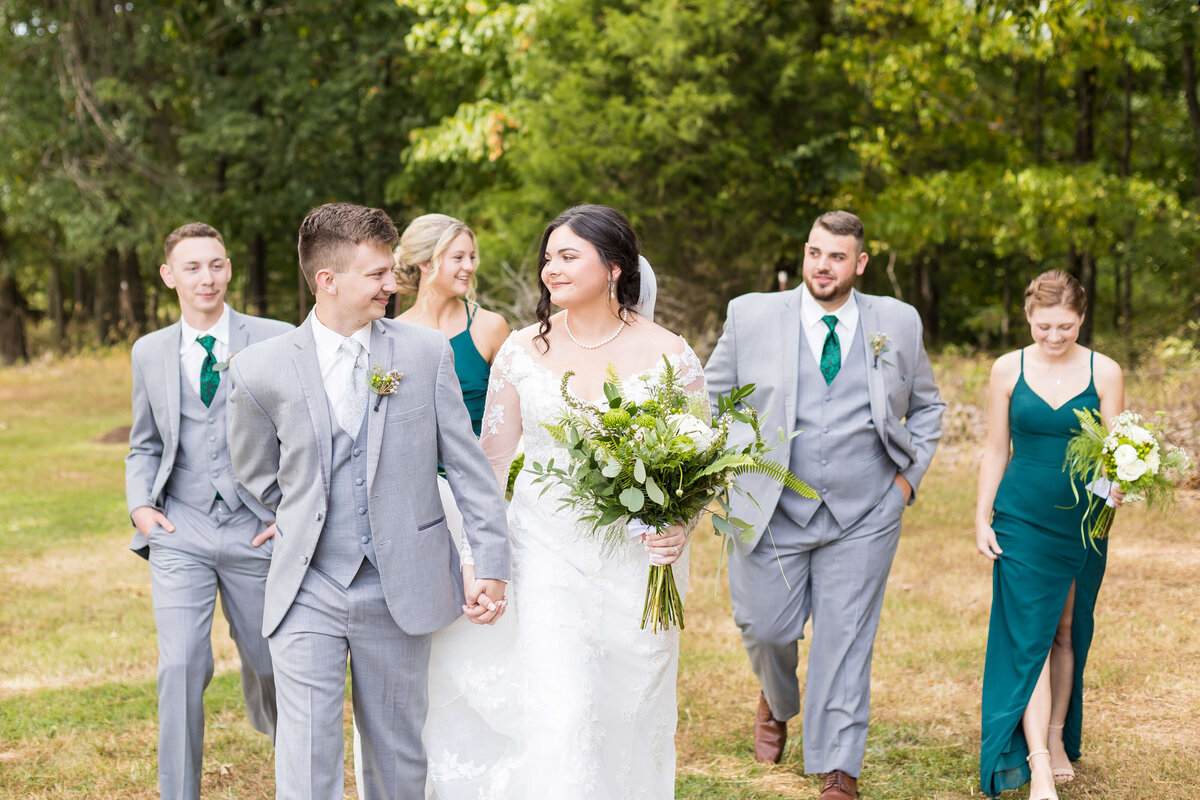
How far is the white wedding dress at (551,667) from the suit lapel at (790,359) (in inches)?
36.0

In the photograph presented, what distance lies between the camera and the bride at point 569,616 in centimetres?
423

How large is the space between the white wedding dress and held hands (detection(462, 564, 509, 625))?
31cm

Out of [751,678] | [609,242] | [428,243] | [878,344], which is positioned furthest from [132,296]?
[609,242]

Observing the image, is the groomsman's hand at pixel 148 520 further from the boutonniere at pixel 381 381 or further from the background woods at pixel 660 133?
the background woods at pixel 660 133

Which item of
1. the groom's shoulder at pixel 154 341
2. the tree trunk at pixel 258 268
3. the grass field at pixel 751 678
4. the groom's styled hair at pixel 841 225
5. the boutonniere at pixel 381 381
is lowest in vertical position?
the grass field at pixel 751 678

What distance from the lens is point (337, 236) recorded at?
383cm

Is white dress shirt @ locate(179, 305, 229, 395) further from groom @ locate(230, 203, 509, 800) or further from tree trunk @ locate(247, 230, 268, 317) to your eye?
tree trunk @ locate(247, 230, 268, 317)

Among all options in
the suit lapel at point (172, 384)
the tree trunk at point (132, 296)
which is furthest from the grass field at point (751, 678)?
the tree trunk at point (132, 296)

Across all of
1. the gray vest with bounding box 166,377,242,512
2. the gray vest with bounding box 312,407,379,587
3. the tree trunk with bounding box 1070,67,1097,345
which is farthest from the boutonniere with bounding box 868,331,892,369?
the tree trunk with bounding box 1070,67,1097,345

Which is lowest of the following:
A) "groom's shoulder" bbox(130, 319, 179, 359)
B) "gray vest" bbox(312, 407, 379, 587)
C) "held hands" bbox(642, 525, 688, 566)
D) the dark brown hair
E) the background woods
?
"held hands" bbox(642, 525, 688, 566)

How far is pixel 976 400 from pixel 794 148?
542 centimetres

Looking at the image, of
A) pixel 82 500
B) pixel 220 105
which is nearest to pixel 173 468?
pixel 82 500

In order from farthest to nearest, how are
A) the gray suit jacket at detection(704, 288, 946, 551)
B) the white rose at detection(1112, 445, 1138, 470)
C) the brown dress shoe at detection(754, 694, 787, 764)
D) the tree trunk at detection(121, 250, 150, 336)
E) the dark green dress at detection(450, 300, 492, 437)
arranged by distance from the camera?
the tree trunk at detection(121, 250, 150, 336) → the dark green dress at detection(450, 300, 492, 437) → the brown dress shoe at detection(754, 694, 787, 764) → the gray suit jacket at detection(704, 288, 946, 551) → the white rose at detection(1112, 445, 1138, 470)

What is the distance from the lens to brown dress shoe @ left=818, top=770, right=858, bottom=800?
17.1 feet
